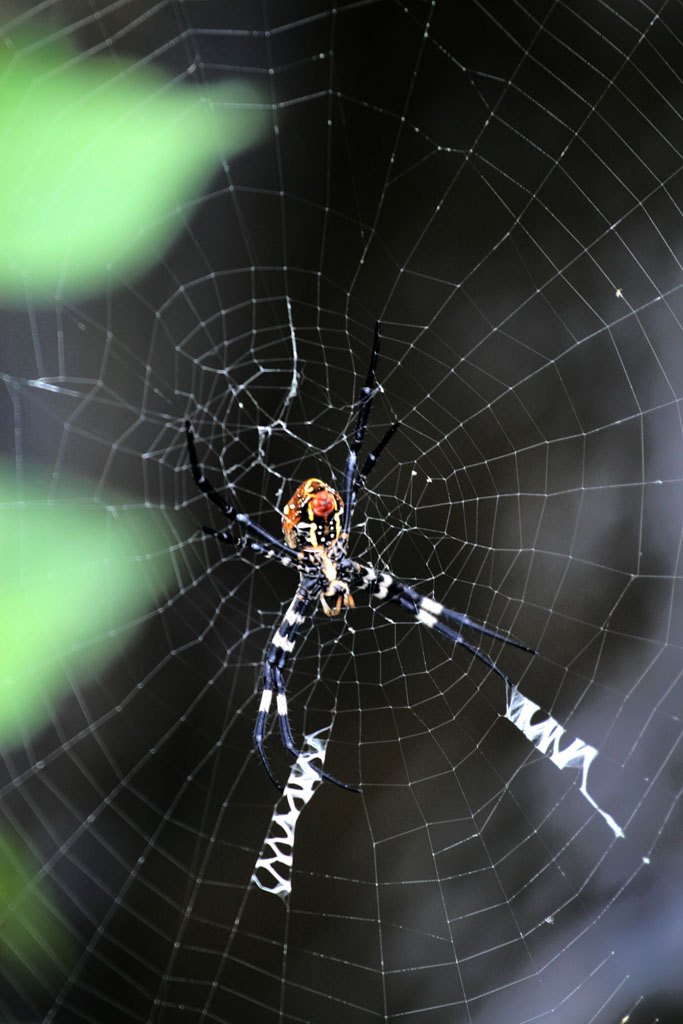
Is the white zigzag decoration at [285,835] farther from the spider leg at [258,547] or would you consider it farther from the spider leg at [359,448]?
the spider leg at [359,448]

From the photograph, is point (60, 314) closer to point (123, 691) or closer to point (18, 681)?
point (123, 691)

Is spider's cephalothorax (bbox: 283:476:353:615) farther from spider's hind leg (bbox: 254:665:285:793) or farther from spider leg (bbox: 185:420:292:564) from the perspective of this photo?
spider's hind leg (bbox: 254:665:285:793)

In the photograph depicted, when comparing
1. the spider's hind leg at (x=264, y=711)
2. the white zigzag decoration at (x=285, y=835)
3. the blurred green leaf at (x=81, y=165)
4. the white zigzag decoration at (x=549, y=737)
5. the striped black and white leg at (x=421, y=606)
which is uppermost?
the blurred green leaf at (x=81, y=165)

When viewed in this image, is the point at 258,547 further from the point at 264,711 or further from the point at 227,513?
the point at 264,711

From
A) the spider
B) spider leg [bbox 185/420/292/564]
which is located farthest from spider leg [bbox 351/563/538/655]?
spider leg [bbox 185/420/292/564]

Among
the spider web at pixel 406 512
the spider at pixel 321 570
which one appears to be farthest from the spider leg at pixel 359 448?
the spider web at pixel 406 512
